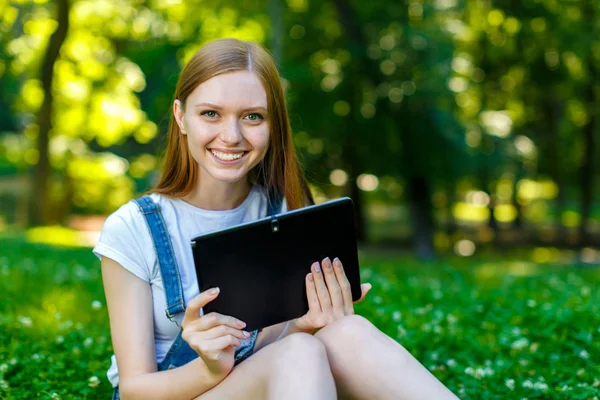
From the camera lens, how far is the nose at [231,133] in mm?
2279

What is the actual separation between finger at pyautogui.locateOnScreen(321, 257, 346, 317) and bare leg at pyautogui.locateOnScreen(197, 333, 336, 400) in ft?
0.54

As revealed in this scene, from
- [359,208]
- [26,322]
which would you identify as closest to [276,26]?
[359,208]

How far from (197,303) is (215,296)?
0.21ft

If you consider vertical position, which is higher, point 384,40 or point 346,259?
point 384,40

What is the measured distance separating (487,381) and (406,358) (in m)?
1.38

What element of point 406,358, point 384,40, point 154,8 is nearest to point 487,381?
point 406,358

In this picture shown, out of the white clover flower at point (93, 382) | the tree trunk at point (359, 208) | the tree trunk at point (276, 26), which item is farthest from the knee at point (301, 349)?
the tree trunk at point (359, 208)

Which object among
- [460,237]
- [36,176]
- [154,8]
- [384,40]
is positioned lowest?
[460,237]

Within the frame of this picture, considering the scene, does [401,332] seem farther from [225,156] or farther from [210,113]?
[210,113]

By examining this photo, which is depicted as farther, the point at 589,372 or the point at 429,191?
the point at 429,191

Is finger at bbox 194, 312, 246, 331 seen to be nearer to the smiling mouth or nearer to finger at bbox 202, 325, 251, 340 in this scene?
finger at bbox 202, 325, 251, 340

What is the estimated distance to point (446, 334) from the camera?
404cm

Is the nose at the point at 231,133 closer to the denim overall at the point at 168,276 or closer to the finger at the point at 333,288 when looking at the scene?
the denim overall at the point at 168,276

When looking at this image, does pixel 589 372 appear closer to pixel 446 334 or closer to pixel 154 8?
pixel 446 334
